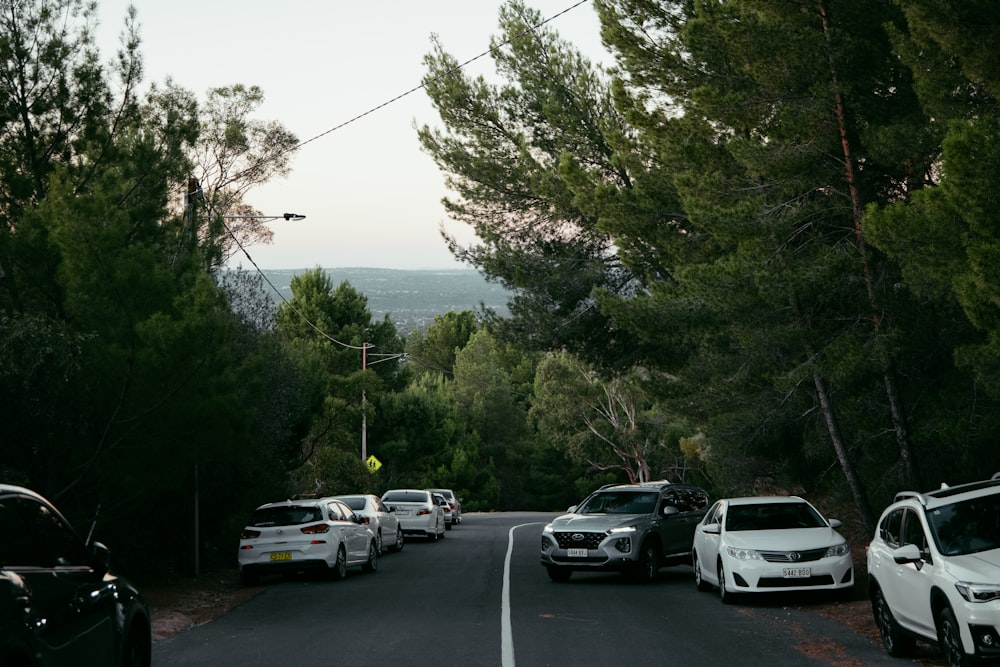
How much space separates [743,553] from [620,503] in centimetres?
573

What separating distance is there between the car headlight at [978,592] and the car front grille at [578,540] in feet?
38.3

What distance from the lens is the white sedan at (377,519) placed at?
2757cm

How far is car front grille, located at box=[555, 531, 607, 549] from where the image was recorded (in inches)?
822

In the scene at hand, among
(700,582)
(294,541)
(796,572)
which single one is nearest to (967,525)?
(796,572)

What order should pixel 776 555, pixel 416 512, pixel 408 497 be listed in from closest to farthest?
→ pixel 776 555, pixel 416 512, pixel 408 497

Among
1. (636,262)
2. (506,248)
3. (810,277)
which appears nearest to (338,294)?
(506,248)

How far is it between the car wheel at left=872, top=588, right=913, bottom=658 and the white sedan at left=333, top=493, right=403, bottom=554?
49.4ft

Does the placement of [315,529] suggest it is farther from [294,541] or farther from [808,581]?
[808,581]

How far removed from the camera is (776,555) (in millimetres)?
16891

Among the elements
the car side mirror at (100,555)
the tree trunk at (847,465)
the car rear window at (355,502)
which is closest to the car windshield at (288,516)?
the car rear window at (355,502)

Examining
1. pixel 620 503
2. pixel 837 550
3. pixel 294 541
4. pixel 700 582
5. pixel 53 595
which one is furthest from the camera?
pixel 620 503

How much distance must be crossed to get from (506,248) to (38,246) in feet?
53.6

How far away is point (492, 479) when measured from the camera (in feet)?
329

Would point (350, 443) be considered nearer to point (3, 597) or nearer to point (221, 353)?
point (221, 353)
